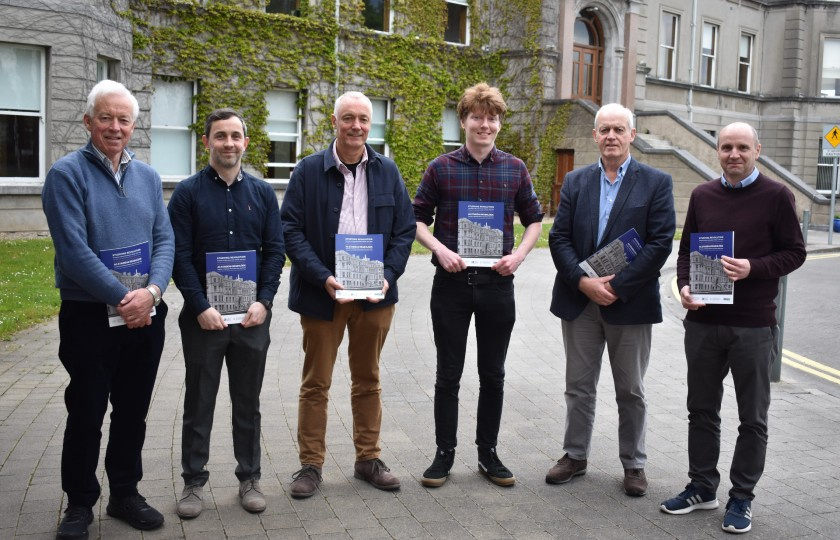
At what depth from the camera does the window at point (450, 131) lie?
26.8 meters

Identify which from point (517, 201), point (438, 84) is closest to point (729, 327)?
point (517, 201)

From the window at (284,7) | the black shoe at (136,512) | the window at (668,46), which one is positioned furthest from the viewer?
Result: the window at (668,46)

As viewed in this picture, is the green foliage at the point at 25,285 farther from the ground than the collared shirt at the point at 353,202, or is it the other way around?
the collared shirt at the point at 353,202

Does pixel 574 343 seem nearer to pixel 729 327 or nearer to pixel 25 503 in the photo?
pixel 729 327

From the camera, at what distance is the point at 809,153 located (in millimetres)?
38750

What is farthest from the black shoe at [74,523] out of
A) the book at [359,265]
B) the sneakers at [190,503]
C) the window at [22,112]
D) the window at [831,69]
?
the window at [831,69]

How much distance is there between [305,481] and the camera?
17.4 ft

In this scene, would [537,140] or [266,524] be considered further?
[537,140]

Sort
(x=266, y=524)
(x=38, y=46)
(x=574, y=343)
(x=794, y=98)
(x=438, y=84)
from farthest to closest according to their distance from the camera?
1. (x=794, y=98)
2. (x=438, y=84)
3. (x=38, y=46)
4. (x=574, y=343)
5. (x=266, y=524)

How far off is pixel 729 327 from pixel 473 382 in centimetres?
342

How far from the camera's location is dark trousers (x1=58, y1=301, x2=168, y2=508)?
4559mm

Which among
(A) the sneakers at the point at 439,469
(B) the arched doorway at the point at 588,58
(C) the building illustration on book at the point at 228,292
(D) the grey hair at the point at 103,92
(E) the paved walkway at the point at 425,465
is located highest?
(B) the arched doorway at the point at 588,58

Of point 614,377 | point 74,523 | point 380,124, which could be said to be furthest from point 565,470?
point 380,124

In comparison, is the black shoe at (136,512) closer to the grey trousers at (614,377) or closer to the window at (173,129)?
the grey trousers at (614,377)
